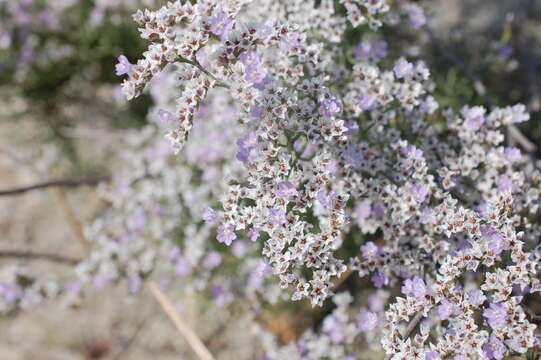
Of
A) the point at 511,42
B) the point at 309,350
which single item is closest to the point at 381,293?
the point at 309,350

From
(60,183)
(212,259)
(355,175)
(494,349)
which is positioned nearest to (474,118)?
(355,175)

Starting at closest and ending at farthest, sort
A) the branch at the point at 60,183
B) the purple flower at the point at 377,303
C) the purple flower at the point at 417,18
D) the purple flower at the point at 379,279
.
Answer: the purple flower at the point at 379,279 → the purple flower at the point at 417,18 → the purple flower at the point at 377,303 → the branch at the point at 60,183

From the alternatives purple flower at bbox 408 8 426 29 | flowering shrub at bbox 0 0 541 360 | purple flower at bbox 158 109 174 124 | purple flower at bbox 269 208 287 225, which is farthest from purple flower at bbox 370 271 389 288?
purple flower at bbox 408 8 426 29

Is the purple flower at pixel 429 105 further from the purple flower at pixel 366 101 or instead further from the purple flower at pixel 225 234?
the purple flower at pixel 225 234

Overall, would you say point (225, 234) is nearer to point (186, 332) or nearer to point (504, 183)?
point (504, 183)

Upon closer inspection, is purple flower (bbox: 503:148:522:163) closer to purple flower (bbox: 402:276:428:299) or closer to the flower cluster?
the flower cluster

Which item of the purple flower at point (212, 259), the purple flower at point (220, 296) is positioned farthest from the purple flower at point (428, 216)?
the purple flower at point (220, 296)

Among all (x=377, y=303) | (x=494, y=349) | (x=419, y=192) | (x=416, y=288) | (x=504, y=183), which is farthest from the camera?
(x=377, y=303)
